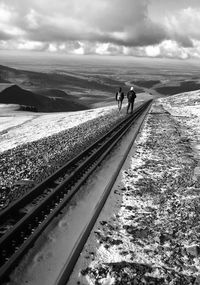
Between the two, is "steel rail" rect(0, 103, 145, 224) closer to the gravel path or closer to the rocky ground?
the gravel path

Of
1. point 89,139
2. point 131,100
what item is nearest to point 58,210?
point 89,139

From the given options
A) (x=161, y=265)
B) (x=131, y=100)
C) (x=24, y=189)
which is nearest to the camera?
(x=161, y=265)

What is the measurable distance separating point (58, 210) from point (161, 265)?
10.3ft

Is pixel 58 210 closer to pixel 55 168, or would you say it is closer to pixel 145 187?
pixel 145 187

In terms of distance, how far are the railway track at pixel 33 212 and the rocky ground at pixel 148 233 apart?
2.90 ft

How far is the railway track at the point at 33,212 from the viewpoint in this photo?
6.41 metres

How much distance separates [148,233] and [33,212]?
9.39ft

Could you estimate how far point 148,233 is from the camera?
297 inches

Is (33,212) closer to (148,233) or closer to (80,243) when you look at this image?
(80,243)

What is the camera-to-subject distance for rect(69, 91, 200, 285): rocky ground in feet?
19.7

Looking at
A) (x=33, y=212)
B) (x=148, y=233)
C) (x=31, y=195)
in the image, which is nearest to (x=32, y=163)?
(x=31, y=195)

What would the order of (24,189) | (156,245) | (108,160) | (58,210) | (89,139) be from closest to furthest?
(156,245), (58,210), (24,189), (108,160), (89,139)

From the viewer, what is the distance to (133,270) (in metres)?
6.11

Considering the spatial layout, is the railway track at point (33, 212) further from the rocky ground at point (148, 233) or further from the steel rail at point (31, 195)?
the rocky ground at point (148, 233)
